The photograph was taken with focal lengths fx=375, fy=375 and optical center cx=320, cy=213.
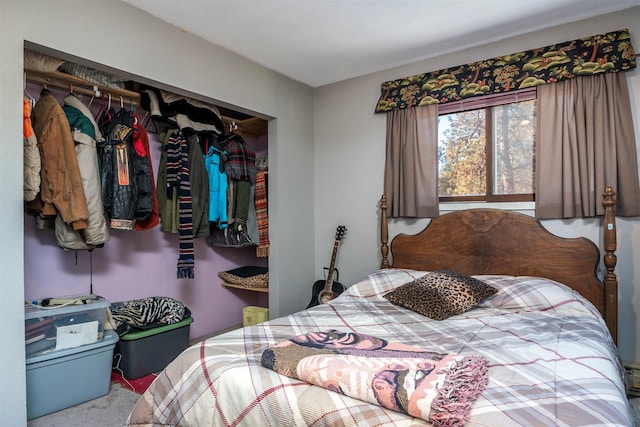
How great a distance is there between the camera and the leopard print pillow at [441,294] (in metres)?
2.15

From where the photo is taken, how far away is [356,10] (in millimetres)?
2309

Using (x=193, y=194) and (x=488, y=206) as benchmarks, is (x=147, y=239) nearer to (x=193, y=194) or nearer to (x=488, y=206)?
(x=193, y=194)

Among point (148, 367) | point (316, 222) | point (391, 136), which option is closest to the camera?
point (148, 367)

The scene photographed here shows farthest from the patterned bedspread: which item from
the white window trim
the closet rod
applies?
the closet rod

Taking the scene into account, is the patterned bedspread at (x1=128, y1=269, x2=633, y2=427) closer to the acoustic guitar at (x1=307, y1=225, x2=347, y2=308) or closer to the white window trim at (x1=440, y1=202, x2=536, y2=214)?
the white window trim at (x1=440, y1=202, x2=536, y2=214)

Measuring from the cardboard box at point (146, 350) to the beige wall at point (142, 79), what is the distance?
2.53 feet

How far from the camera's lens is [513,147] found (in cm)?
273

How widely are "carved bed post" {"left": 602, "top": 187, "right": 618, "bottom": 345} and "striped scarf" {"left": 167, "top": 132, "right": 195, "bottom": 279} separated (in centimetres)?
274

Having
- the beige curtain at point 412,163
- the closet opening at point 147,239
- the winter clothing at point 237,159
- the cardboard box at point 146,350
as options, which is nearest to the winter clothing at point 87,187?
the closet opening at point 147,239

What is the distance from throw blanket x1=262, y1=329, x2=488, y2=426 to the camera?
985mm

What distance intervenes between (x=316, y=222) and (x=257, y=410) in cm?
261

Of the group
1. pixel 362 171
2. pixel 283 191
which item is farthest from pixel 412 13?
pixel 283 191

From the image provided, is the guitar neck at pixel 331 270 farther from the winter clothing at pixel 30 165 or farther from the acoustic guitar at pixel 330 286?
the winter clothing at pixel 30 165

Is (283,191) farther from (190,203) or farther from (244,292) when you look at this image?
(244,292)
